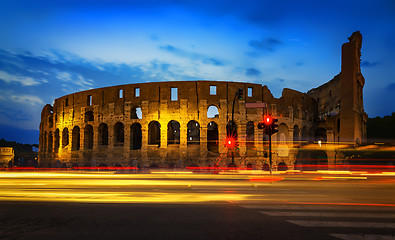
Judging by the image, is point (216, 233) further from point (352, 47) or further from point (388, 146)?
point (352, 47)

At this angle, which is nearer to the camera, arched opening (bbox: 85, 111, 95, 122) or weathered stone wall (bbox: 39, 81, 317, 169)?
weathered stone wall (bbox: 39, 81, 317, 169)

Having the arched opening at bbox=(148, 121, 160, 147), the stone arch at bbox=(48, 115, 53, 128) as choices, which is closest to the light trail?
the arched opening at bbox=(148, 121, 160, 147)

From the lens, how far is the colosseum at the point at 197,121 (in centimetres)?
3474

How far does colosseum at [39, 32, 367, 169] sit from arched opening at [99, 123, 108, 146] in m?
0.13

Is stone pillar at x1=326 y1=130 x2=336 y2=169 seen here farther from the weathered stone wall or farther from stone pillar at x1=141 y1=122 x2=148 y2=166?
stone pillar at x1=141 y1=122 x2=148 y2=166

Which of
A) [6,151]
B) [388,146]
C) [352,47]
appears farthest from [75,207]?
[6,151]

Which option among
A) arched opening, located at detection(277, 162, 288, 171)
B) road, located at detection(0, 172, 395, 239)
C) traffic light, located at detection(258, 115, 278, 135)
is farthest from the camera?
arched opening, located at detection(277, 162, 288, 171)

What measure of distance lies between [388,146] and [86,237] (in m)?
36.2

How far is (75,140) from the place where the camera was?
1655 inches

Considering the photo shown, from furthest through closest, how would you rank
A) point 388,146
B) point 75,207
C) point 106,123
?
1. point 106,123
2. point 388,146
3. point 75,207

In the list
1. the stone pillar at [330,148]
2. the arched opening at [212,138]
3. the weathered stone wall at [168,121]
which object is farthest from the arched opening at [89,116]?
the stone pillar at [330,148]

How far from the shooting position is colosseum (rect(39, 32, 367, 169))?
34.7 meters

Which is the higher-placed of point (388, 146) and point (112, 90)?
point (112, 90)

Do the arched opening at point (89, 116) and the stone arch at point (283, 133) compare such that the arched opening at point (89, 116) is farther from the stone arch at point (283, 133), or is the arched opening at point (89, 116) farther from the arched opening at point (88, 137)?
the stone arch at point (283, 133)
